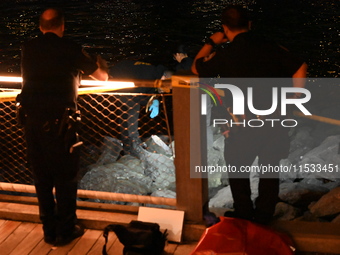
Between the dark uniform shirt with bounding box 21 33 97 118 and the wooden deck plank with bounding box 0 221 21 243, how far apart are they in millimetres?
1145

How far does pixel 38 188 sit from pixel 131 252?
2.73 feet

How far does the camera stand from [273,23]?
2559 centimetres

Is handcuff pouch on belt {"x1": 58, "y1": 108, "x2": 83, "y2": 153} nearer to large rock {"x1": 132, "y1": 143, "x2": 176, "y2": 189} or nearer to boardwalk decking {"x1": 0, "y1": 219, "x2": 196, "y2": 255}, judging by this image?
boardwalk decking {"x1": 0, "y1": 219, "x2": 196, "y2": 255}

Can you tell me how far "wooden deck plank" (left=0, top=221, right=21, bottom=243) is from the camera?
11.9ft

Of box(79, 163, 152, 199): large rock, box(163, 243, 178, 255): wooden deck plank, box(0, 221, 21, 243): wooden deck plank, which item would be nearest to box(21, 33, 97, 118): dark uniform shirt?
box(0, 221, 21, 243): wooden deck plank

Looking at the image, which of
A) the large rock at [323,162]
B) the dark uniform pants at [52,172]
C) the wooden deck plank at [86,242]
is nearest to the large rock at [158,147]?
the large rock at [323,162]

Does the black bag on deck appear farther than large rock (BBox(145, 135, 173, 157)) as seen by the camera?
No

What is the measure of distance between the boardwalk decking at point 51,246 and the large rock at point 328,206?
4.81ft

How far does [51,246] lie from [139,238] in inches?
29.6

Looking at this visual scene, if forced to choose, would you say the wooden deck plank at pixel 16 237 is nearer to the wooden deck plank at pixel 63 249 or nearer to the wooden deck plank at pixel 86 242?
the wooden deck plank at pixel 63 249

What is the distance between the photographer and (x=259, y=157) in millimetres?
3211

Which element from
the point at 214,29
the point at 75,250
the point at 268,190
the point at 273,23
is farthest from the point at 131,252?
the point at 273,23

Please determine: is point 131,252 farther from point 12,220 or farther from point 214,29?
point 214,29

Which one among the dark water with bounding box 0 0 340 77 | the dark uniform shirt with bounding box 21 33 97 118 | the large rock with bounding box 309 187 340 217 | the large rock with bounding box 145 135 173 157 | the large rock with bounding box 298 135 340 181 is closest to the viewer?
the dark uniform shirt with bounding box 21 33 97 118
